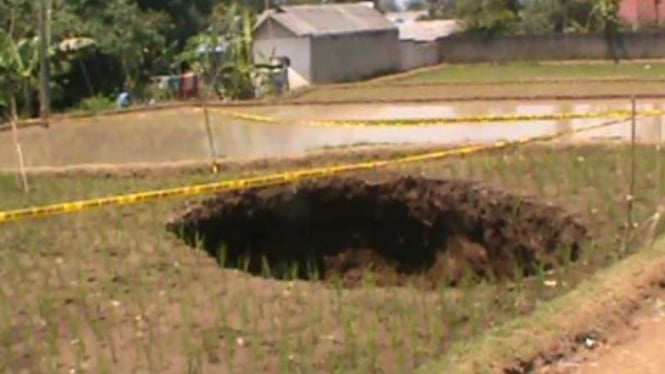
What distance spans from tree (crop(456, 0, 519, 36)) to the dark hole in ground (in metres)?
29.6

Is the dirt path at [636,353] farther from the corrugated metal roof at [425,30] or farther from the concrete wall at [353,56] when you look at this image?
the corrugated metal roof at [425,30]

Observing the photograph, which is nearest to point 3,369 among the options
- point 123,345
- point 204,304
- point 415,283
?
point 123,345

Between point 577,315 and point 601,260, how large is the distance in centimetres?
187

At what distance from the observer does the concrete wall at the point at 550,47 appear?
37250 mm

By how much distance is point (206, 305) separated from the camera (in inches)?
297

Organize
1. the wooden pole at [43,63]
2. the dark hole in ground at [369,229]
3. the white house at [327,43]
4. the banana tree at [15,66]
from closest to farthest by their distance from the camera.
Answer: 1. the dark hole in ground at [369,229]
2. the wooden pole at [43,63]
3. the banana tree at [15,66]
4. the white house at [327,43]

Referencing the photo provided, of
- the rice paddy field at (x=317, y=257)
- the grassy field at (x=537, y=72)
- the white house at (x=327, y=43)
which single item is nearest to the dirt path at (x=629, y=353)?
the rice paddy field at (x=317, y=257)

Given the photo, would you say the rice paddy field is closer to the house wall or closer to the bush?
the bush

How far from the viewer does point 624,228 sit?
9.45m

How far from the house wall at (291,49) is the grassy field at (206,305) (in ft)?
82.9

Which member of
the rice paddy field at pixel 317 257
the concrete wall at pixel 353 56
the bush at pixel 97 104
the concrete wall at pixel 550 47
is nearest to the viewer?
the rice paddy field at pixel 317 257

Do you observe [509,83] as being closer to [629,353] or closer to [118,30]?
[118,30]

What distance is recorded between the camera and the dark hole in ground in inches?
432

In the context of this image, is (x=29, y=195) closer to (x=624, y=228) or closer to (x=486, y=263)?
(x=486, y=263)
